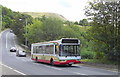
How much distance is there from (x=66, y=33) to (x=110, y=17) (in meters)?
23.7

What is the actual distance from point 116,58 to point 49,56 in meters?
7.52

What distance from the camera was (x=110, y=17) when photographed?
22609 mm

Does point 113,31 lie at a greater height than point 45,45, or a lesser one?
greater

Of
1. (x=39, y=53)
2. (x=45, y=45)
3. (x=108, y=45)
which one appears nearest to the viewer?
(x=108, y=45)

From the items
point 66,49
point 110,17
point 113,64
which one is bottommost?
point 113,64

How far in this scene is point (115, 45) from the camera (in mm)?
21531

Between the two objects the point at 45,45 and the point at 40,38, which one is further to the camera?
the point at 40,38

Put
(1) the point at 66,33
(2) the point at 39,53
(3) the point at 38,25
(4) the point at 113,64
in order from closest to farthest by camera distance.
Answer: (4) the point at 113,64 → (2) the point at 39,53 → (1) the point at 66,33 → (3) the point at 38,25

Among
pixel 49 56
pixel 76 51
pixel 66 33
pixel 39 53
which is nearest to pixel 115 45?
pixel 76 51

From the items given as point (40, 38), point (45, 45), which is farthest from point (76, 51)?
point (40, 38)

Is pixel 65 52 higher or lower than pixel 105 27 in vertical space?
lower

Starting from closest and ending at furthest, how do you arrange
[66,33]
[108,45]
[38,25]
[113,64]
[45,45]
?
[113,64], [108,45], [45,45], [66,33], [38,25]

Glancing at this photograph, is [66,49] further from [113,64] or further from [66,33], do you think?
[66,33]

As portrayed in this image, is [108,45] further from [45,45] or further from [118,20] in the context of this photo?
[45,45]
